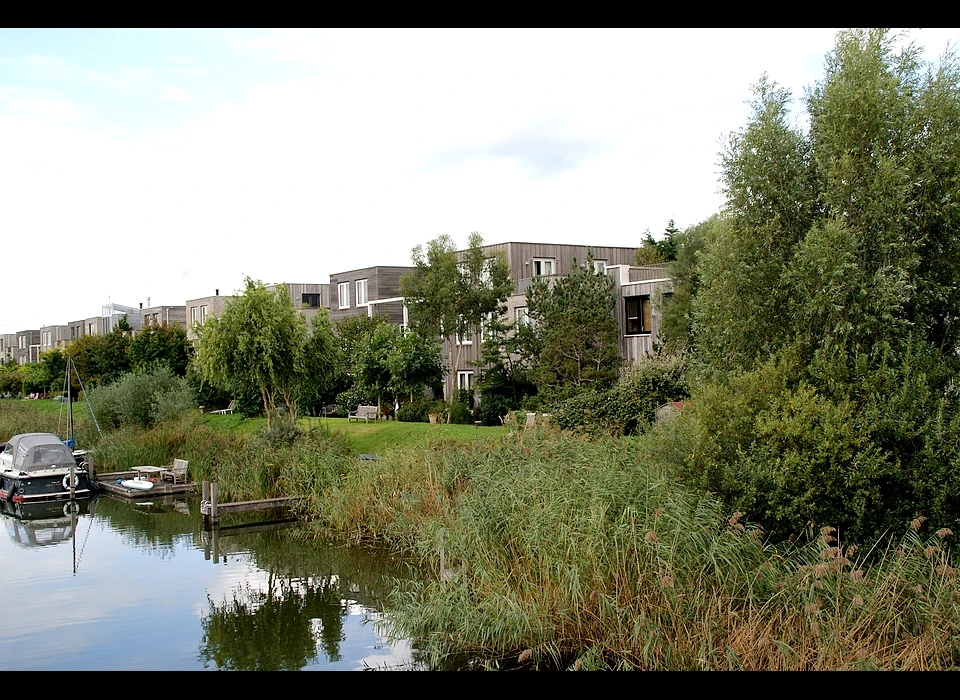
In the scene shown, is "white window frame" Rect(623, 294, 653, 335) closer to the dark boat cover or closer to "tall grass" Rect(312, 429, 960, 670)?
the dark boat cover

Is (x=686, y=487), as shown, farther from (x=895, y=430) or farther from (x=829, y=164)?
(x=829, y=164)

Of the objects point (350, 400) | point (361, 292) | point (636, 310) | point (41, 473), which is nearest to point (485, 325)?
point (636, 310)

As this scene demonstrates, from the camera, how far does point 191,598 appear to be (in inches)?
472

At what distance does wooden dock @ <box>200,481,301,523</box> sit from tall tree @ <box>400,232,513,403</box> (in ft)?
47.8

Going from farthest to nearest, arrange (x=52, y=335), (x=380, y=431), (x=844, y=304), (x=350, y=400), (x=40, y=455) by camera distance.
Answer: (x=52, y=335) → (x=350, y=400) → (x=380, y=431) → (x=40, y=455) → (x=844, y=304)

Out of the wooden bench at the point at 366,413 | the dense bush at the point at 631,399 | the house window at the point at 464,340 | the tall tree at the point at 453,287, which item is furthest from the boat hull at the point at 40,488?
the house window at the point at 464,340

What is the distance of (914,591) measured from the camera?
24.6 ft

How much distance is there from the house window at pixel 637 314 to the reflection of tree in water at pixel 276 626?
19094 mm

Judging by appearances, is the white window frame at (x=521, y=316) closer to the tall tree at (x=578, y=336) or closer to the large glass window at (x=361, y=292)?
the tall tree at (x=578, y=336)

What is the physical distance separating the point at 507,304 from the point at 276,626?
2396 cm

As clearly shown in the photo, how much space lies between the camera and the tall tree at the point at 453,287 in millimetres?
32156

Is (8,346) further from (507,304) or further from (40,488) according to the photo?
(40,488)
